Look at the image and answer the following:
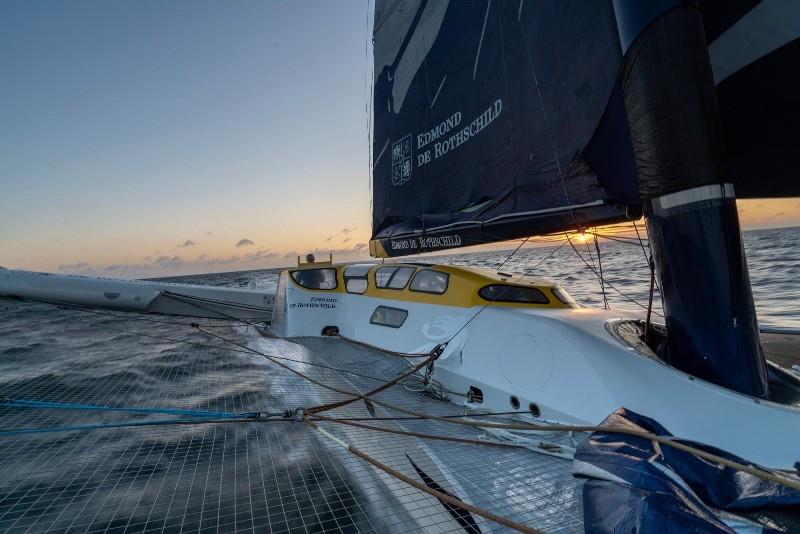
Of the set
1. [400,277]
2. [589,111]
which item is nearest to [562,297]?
[589,111]

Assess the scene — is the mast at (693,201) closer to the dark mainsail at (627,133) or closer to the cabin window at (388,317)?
the dark mainsail at (627,133)

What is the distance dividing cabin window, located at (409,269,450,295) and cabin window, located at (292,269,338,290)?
2.51 metres

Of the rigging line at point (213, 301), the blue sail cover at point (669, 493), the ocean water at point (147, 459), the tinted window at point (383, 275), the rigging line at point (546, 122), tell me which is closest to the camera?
the blue sail cover at point (669, 493)

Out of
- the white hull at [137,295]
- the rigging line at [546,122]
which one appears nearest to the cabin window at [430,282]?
the rigging line at [546,122]

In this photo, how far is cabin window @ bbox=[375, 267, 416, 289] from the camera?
6.17 meters

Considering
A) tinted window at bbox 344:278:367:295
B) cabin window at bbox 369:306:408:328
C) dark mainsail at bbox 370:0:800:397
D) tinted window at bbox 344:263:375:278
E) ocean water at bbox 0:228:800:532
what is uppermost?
dark mainsail at bbox 370:0:800:397

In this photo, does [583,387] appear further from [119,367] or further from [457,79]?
[119,367]

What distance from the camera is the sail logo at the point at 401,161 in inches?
254

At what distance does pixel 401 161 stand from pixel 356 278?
7.65 feet

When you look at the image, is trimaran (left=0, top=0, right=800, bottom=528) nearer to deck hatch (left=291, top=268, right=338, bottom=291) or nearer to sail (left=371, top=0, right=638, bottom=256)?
sail (left=371, top=0, right=638, bottom=256)

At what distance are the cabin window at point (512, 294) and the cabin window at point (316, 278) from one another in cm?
385

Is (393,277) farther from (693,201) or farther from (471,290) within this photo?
(693,201)

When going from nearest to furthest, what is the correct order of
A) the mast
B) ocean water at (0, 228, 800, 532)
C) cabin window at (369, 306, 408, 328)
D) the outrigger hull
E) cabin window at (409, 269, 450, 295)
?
ocean water at (0, 228, 800, 532), the outrigger hull, the mast, cabin window at (409, 269, 450, 295), cabin window at (369, 306, 408, 328)

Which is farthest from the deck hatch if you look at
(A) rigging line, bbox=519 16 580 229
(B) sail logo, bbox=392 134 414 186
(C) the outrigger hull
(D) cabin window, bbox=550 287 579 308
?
(A) rigging line, bbox=519 16 580 229
